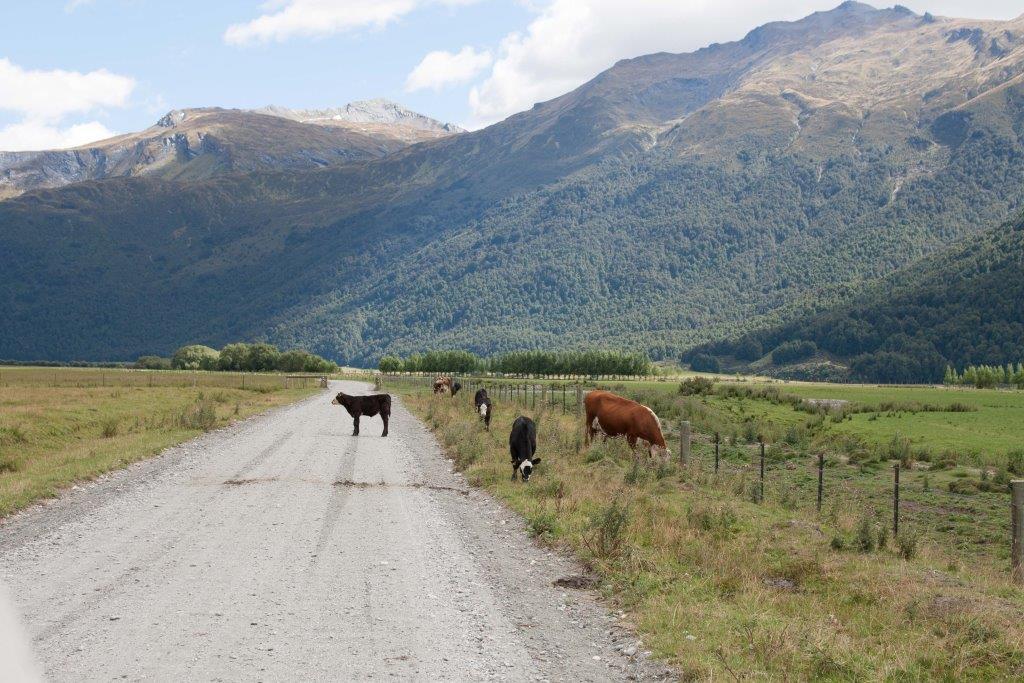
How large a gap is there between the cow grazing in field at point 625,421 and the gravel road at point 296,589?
26.3ft

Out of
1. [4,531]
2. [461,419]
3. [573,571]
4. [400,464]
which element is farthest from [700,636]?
[461,419]

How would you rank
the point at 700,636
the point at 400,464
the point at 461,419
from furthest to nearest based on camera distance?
the point at 461,419 < the point at 400,464 < the point at 700,636

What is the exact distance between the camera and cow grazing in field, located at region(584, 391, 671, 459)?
26.7 meters

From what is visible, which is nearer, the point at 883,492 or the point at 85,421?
the point at 883,492

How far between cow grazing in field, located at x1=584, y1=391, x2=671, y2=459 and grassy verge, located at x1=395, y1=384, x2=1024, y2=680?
4.76 metres

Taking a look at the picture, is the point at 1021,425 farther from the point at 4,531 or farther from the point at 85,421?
the point at 4,531

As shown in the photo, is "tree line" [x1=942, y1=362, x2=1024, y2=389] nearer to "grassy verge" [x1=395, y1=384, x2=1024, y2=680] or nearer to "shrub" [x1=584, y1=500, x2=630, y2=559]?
"grassy verge" [x1=395, y1=384, x2=1024, y2=680]

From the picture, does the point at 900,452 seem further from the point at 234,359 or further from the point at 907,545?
the point at 234,359

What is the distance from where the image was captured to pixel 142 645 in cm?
859

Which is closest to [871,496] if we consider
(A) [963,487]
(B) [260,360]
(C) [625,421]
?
(A) [963,487]

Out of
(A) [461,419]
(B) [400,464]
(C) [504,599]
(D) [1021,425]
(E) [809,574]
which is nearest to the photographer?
(C) [504,599]

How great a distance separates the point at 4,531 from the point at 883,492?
73.4 feet

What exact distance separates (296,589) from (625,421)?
1750 cm

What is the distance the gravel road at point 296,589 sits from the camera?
8.45 metres
